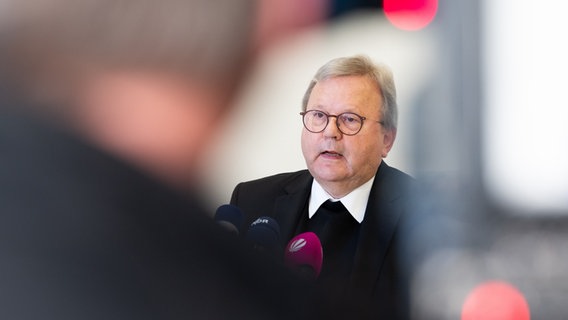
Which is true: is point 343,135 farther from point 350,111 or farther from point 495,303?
point 495,303

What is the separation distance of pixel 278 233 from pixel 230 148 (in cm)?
17

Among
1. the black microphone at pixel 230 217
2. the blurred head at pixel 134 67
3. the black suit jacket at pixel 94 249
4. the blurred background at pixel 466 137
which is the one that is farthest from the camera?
the blurred background at pixel 466 137

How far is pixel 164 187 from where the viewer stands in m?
1.16

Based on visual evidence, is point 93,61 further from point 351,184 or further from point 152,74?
point 351,184

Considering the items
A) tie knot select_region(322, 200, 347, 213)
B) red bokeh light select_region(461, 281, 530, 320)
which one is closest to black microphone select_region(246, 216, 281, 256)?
tie knot select_region(322, 200, 347, 213)

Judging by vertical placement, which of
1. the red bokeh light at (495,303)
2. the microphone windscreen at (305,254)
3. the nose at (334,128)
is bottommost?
the red bokeh light at (495,303)

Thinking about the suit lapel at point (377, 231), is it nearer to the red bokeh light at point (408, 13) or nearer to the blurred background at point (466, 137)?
the blurred background at point (466, 137)

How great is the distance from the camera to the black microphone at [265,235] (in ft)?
4.20

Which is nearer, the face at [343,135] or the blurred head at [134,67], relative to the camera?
the blurred head at [134,67]

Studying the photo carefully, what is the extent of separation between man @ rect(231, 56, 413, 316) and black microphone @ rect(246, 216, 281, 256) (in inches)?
0.6

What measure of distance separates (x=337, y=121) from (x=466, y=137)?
0.73 ft

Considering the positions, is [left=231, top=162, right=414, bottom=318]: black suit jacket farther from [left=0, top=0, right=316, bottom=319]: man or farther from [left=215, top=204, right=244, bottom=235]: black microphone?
[left=0, top=0, right=316, bottom=319]: man

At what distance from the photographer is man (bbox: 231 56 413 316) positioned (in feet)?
4.56

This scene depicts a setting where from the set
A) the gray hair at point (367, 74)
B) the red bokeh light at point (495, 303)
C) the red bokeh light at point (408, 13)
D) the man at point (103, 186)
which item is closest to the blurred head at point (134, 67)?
the man at point (103, 186)
